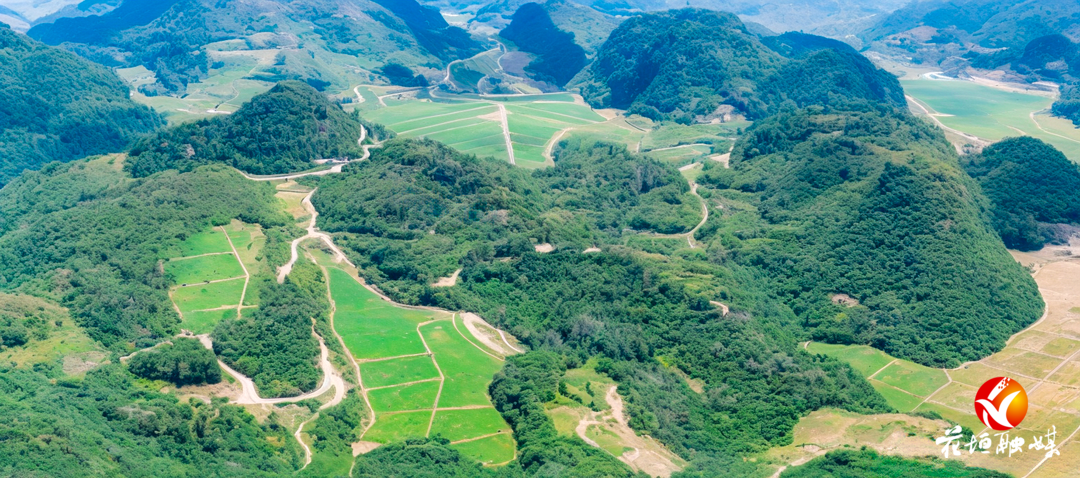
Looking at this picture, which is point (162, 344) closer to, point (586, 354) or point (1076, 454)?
point (586, 354)

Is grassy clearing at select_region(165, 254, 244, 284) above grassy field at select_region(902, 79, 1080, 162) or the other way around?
above

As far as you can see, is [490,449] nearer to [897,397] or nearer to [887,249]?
[897,397]

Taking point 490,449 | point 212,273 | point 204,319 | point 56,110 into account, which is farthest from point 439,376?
point 56,110

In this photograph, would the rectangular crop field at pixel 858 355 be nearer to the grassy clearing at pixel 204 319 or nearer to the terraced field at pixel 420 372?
the terraced field at pixel 420 372

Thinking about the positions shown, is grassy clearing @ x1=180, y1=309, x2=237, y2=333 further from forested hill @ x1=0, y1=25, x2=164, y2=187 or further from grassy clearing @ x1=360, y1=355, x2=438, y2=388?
forested hill @ x1=0, y1=25, x2=164, y2=187

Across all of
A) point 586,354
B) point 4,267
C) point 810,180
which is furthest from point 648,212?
point 4,267

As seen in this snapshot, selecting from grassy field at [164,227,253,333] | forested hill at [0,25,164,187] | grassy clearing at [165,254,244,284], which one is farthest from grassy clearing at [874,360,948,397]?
forested hill at [0,25,164,187]
